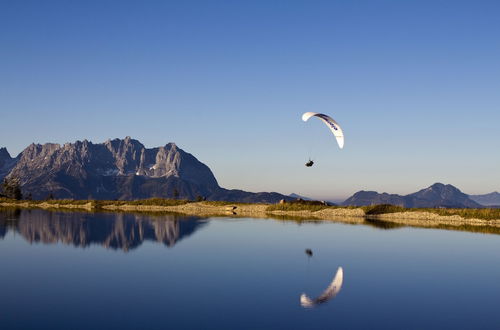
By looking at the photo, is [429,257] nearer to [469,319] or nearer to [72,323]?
[469,319]

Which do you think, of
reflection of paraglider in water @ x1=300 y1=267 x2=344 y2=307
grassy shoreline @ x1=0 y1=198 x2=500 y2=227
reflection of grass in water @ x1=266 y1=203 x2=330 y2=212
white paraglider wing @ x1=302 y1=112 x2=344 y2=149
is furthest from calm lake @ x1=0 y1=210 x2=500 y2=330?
reflection of grass in water @ x1=266 y1=203 x2=330 y2=212

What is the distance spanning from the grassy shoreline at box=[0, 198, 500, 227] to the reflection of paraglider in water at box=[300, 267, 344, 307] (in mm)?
53065

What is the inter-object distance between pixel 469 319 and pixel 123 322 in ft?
50.2

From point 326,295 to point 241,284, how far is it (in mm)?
5231

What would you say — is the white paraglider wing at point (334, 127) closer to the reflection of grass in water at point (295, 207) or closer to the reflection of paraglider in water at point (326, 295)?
the reflection of grass in water at point (295, 207)

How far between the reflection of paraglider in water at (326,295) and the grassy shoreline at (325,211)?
2089 inches

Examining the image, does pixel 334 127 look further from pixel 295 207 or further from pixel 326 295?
pixel 326 295

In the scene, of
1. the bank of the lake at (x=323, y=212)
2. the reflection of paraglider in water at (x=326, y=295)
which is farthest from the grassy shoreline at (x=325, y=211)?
the reflection of paraglider in water at (x=326, y=295)

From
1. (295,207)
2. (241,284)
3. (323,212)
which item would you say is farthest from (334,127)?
(241,284)

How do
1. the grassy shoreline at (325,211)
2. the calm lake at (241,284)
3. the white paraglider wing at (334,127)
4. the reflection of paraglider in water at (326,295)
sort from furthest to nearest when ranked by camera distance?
1. the grassy shoreline at (325,211)
2. the white paraglider wing at (334,127)
3. the reflection of paraglider in water at (326,295)
4. the calm lake at (241,284)

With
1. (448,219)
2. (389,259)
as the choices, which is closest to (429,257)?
(389,259)

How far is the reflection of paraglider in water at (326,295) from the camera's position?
2261cm

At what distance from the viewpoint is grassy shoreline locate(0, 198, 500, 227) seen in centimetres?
8375

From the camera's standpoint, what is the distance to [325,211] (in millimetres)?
102938
